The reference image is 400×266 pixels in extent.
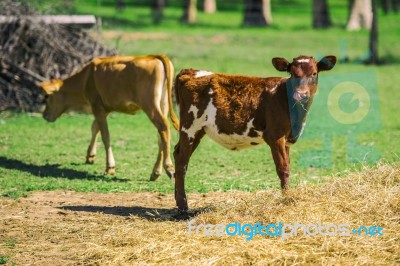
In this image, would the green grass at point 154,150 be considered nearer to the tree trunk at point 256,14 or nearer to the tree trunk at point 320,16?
the tree trunk at point 320,16

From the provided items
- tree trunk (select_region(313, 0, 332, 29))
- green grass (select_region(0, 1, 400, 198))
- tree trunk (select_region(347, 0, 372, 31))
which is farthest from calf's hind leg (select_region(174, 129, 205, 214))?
tree trunk (select_region(313, 0, 332, 29))

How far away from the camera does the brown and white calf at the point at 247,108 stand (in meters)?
8.72

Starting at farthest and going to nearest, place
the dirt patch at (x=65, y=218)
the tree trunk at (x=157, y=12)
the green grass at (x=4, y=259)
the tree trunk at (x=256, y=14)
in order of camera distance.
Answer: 1. the tree trunk at (x=157, y=12)
2. the tree trunk at (x=256, y=14)
3. the dirt patch at (x=65, y=218)
4. the green grass at (x=4, y=259)

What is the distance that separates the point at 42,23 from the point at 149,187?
7.42 meters

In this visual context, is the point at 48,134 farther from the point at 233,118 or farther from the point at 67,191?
the point at 233,118

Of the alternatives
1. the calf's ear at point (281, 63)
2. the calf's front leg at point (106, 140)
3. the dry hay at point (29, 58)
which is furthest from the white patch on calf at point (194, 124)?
the dry hay at point (29, 58)

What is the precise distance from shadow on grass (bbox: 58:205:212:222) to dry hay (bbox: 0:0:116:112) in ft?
24.1

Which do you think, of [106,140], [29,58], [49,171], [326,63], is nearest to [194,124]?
[326,63]

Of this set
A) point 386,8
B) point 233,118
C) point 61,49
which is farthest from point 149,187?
point 386,8

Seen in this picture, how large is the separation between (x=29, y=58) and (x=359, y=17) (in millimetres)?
21823

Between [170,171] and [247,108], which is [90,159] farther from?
[247,108]

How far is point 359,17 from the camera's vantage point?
36031mm

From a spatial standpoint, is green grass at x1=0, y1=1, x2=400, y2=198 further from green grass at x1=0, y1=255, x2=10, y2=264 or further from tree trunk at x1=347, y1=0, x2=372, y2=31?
tree trunk at x1=347, y1=0, x2=372, y2=31

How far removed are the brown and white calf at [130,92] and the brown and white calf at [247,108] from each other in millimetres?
1979
